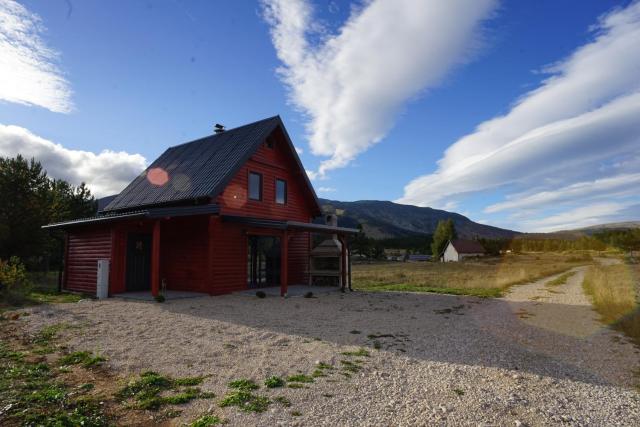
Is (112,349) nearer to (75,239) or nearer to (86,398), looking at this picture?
(86,398)

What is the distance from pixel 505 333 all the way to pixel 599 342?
1673mm

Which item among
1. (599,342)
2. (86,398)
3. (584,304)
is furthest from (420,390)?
(584,304)

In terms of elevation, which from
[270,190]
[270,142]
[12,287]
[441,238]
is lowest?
[12,287]

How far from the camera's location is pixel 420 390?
4852 millimetres

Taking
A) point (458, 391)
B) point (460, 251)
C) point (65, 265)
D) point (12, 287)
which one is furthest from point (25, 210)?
point (460, 251)

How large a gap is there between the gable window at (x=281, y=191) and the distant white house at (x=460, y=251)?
60.8 metres

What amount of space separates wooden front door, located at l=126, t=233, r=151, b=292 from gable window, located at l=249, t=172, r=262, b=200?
431 cm

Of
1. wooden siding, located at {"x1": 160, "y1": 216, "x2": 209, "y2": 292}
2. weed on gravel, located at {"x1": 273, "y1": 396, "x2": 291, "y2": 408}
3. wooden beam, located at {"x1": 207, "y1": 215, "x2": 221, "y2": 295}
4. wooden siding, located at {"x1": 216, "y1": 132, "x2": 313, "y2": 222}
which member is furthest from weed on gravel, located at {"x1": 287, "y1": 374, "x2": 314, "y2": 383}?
wooden siding, located at {"x1": 216, "y1": 132, "x2": 313, "y2": 222}

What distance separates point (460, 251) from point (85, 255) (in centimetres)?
6823

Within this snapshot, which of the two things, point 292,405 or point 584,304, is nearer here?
point 292,405

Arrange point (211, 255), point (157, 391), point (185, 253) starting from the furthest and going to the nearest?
1. point (185, 253)
2. point (211, 255)
3. point (157, 391)

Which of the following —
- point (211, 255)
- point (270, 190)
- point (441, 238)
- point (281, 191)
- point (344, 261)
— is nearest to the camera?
point (211, 255)

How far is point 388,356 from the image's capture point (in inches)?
253

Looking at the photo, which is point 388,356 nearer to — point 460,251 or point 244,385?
point 244,385
